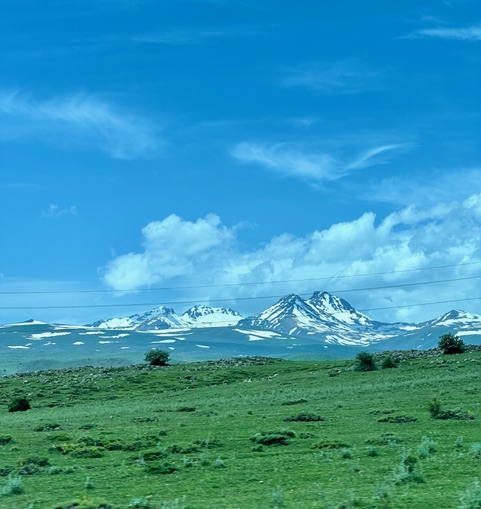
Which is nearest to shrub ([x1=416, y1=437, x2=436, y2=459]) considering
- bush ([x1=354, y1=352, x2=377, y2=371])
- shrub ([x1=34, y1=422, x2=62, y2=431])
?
shrub ([x1=34, y1=422, x2=62, y2=431])

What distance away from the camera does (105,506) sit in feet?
69.4

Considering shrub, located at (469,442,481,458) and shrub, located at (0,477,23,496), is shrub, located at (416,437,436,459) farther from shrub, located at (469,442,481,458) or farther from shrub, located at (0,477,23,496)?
shrub, located at (0,477,23,496)

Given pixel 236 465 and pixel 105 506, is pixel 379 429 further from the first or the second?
pixel 105 506

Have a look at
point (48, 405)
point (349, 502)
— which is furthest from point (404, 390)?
point (349, 502)

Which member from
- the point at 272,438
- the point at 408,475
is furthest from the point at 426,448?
the point at 272,438

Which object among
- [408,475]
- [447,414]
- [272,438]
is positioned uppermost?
[408,475]

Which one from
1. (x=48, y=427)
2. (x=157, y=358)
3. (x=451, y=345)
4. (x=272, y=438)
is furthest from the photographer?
(x=157, y=358)

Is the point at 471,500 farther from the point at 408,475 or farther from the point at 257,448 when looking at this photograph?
the point at 257,448

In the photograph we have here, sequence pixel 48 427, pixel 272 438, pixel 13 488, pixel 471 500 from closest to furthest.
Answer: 1. pixel 471 500
2. pixel 13 488
3. pixel 272 438
4. pixel 48 427

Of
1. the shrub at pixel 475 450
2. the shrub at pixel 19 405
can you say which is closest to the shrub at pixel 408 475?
the shrub at pixel 475 450

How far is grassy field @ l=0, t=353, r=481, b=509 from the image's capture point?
75.5 feet

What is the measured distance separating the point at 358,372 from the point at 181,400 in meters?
24.9

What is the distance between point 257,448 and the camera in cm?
3472

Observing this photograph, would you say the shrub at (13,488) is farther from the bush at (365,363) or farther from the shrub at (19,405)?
the bush at (365,363)
